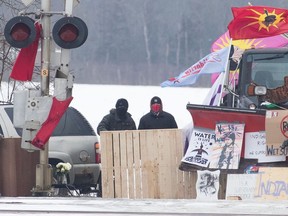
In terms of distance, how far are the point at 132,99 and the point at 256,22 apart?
1972cm

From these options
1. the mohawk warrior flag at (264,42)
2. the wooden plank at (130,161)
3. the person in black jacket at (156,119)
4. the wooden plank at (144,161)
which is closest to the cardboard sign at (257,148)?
the wooden plank at (144,161)

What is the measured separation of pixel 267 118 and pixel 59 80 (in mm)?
2900

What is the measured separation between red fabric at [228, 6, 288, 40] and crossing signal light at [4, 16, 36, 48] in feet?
13.1

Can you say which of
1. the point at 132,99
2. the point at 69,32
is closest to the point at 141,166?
the point at 69,32

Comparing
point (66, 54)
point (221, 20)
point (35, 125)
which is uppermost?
point (221, 20)

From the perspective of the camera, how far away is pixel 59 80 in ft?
45.5

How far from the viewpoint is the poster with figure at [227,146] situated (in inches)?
536

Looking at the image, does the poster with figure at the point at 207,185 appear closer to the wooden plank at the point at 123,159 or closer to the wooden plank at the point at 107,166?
the wooden plank at the point at 123,159

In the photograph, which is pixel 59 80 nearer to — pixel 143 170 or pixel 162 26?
pixel 143 170

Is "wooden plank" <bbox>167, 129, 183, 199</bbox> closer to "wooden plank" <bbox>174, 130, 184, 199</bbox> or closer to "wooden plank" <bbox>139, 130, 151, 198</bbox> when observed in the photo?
"wooden plank" <bbox>174, 130, 184, 199</bbox>

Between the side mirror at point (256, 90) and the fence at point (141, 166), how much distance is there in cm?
166

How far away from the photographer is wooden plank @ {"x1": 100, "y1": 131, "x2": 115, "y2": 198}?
13883 mm

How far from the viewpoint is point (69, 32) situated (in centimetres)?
1379

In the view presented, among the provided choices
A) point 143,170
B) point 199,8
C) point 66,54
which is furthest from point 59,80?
point 199,8
